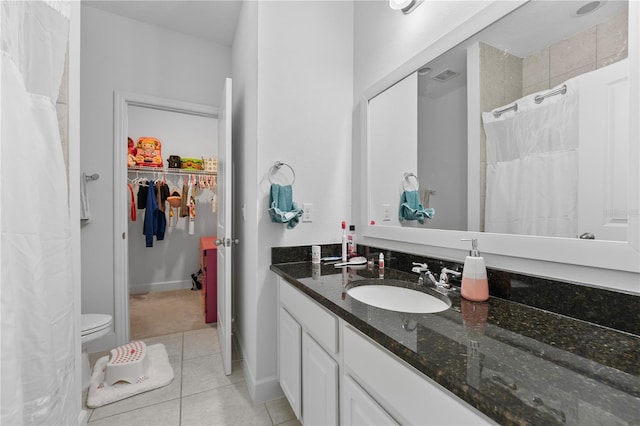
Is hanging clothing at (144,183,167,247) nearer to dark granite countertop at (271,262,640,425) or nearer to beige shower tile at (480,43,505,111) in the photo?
dark granite countertop at (271,262,640,425)

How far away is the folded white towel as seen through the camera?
2.15 meters

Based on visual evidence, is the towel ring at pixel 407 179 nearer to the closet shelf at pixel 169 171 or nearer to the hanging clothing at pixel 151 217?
the closet shelf at pixel 169 171

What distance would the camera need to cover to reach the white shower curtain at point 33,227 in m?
0.61

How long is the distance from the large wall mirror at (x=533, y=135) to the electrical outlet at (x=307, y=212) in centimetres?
60

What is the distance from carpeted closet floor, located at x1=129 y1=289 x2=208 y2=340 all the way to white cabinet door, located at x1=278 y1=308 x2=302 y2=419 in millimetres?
1587

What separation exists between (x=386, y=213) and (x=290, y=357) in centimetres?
96

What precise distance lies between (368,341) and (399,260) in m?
0.76

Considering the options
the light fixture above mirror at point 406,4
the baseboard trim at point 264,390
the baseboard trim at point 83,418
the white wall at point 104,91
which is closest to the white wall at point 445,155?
the light fixture above mirror at point 406,4

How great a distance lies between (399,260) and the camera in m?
1.54

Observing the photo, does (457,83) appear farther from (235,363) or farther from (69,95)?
(235,363)

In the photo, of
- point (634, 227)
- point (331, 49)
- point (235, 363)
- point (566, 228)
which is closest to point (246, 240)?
point (235, 363)

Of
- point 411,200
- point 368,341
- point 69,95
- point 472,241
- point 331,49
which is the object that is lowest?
point 368,341

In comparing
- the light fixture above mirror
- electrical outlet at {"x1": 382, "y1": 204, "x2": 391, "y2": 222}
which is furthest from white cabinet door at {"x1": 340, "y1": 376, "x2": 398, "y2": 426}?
the light fixture above mirror

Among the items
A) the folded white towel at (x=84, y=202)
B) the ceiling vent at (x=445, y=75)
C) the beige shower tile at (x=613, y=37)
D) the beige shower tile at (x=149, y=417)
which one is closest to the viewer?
the beige shower tile at (x=613, y=37)
